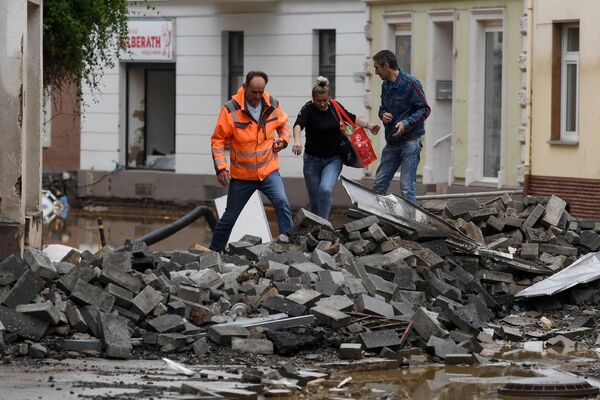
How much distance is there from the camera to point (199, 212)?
19000mm

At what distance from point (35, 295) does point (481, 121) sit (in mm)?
18740

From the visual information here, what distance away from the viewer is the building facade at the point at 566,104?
25641mm

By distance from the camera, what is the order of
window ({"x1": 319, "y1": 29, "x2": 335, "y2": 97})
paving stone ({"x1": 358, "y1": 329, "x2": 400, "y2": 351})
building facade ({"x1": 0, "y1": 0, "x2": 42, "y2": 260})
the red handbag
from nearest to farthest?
paving stone ({"x1": 358, "y1": 329, "x2": 400, "y2": 351}) < building facade ({"x1": 0, "y1": 0, "x2": 42, "y2": 260}) < the red handbag < window ({"x1": 319, "y1": 29, "x2": 335, "y2": 97})

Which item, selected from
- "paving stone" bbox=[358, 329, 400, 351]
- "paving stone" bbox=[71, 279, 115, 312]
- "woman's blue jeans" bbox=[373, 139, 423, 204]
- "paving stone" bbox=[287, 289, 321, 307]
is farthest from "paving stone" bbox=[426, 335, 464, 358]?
"woman's blue jeans" bbox=[373, 139, 423, 204]

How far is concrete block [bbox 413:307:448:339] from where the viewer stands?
469 inches

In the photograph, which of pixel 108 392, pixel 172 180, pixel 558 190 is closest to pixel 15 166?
pixel 108 392

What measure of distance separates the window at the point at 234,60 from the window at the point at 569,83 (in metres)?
9.79

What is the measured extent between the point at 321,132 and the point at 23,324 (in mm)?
5493

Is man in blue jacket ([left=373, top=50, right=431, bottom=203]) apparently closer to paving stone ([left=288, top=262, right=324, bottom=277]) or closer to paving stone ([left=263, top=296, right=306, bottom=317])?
paving stone ([left=288, top=262, right=324, bottom=277])

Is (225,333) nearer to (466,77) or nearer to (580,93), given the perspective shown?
(580,93)

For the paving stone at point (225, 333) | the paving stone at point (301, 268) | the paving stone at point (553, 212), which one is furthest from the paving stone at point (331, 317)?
the paving stone at point (553, 212)

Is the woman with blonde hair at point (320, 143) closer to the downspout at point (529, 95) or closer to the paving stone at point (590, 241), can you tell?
the paving stone at point (590, 241)

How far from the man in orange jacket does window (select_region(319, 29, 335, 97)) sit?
57.6 feet

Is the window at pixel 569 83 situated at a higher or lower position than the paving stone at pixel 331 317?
higher
